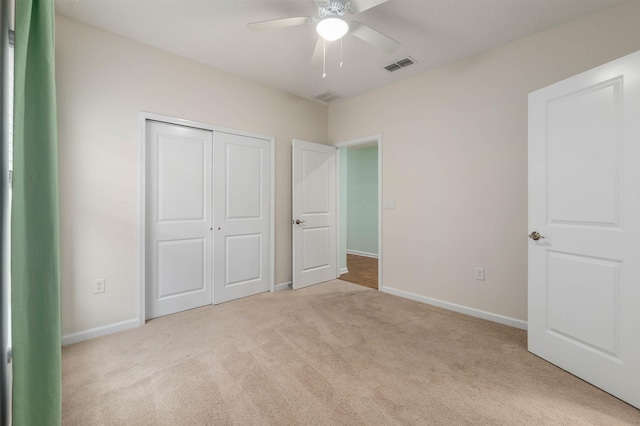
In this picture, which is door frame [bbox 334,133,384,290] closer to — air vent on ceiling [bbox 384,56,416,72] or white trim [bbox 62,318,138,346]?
air vent on ceiling [bbox 384,56,416,72]

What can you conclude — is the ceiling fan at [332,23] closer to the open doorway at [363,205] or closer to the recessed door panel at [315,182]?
the recessed door panel at [315,182]

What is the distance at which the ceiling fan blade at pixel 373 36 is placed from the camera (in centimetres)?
207

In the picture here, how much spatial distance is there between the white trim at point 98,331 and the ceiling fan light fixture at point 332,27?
3.05m

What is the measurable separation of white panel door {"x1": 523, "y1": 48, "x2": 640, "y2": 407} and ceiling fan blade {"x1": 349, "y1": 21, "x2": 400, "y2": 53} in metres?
1.21

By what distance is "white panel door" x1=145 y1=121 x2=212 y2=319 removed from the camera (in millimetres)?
2914

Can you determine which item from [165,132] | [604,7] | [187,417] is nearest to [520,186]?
[604,7]

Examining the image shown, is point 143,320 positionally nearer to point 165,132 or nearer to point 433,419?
point 165,132

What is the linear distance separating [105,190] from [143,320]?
1.30 m

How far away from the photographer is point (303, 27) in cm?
250

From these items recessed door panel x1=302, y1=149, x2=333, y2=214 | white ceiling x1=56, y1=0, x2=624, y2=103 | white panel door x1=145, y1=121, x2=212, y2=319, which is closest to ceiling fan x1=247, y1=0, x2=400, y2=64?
white ceiling x1=56, y1=0, x2=624, y2=103

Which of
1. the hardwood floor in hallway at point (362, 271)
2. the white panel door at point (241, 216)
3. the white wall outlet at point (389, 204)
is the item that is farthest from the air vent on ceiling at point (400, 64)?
the hardwood floor in hallway at point (362, 271)

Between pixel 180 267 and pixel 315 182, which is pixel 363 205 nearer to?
pixel 315 182

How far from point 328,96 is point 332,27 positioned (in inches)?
84.5

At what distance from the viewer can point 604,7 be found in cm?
224
